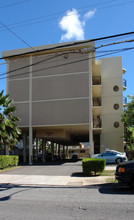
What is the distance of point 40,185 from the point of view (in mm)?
12344

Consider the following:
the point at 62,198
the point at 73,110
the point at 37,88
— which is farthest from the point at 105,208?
the point at 37,88

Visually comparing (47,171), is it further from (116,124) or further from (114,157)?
(116,124)

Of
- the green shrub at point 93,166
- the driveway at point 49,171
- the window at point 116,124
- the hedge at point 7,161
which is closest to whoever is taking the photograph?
the green shrub at point 93,166

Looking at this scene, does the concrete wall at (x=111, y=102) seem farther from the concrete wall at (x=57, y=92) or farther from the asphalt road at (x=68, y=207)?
the asphalt road at (x=68, y=207)

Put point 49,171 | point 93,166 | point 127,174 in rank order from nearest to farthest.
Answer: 1. point 127,174
2. point 93,166
3. point 49,171

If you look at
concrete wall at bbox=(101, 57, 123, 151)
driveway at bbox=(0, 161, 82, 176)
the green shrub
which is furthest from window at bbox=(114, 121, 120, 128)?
the green shrub

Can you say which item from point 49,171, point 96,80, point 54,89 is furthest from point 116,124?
point 49,171

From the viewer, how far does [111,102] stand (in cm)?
3425

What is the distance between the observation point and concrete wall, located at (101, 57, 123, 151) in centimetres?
3250

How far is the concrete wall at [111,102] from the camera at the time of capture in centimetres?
3250

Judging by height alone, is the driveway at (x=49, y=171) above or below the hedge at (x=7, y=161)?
below

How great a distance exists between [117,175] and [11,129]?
12.4 meters

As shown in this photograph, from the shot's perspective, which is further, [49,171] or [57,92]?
[57,92]

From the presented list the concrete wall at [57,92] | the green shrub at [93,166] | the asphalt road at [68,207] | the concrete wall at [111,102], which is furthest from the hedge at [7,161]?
the concrete wall at [111,102]
